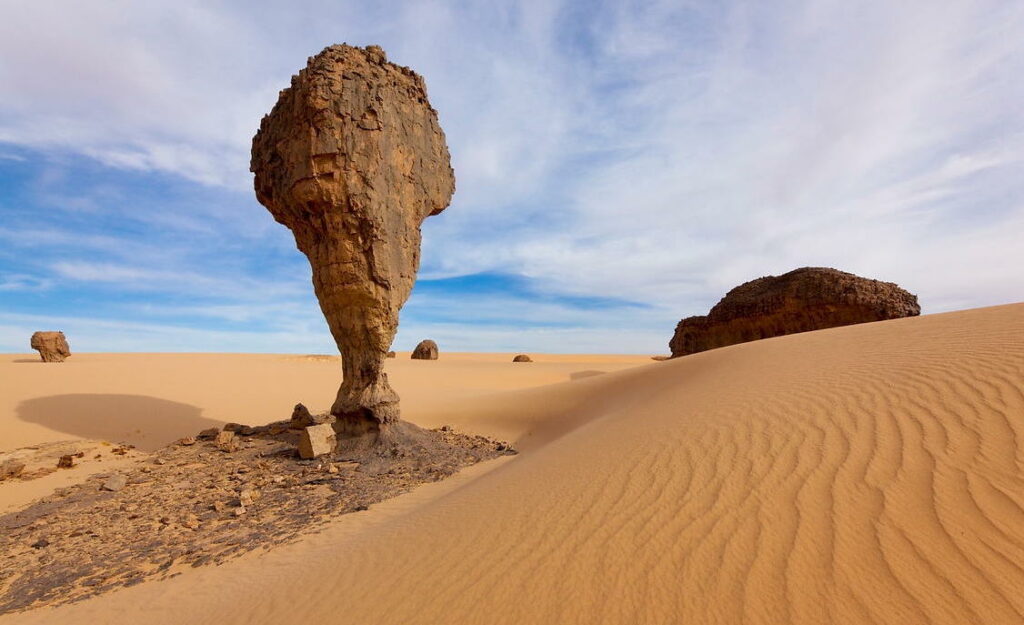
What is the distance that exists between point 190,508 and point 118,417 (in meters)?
8.26

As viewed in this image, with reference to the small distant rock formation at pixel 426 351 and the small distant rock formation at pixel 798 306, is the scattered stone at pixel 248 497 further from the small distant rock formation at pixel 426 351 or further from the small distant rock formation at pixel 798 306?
the small distant rock formation at pixel 426 351

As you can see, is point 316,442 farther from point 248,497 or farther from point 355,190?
point 355,190

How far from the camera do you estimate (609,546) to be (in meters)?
2.91

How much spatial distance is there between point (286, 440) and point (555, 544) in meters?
7.90

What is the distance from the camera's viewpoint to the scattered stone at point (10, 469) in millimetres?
7488

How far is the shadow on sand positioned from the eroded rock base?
103 inches

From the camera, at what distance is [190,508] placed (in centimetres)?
605

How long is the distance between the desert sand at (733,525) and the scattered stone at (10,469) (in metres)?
5.36

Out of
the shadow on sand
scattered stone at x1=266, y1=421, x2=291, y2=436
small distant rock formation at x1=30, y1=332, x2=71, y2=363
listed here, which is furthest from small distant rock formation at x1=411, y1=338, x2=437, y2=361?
scattered stone at x1=266, y1=421, x2=291, y2=436

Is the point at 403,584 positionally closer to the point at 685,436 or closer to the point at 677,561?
the point at 677,561

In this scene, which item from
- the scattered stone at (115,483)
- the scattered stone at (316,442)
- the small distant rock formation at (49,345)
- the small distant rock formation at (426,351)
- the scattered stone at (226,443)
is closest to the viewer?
the scattered stone at (115,483)

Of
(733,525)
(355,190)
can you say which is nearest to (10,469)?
(355,190)

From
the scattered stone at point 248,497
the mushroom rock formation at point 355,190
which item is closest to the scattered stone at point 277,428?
the mushroom rock formation at point 355,190

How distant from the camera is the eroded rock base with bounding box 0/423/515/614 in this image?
180 inches
